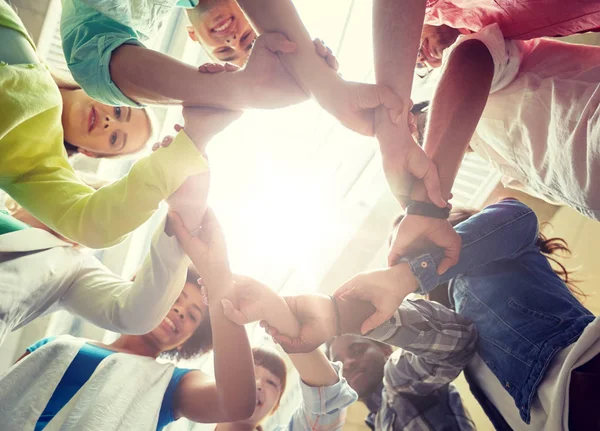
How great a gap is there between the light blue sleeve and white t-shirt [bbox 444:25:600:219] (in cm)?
65

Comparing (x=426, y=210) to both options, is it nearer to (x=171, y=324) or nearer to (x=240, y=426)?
(x=171, y=324)

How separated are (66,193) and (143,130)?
1.61 ft

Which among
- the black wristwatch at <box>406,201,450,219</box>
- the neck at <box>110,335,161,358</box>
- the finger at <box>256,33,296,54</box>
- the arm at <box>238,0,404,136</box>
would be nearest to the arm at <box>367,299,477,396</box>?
the black wristwatch at <box>406,201,450,219</box>

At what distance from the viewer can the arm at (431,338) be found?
2.63ft

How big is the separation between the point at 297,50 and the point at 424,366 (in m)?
0.77

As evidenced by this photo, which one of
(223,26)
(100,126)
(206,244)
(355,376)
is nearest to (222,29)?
(223,26)

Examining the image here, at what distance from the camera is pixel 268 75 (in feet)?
1.95

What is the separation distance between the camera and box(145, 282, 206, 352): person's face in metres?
1.15

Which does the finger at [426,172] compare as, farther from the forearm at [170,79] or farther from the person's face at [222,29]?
the person's face at [222,29]

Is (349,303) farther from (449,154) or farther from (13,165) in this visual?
(13,165)

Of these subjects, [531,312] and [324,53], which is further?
[531,312]

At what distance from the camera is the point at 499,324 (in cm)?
80

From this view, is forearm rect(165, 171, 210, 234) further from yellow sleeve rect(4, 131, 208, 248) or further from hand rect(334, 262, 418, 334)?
hand rect(334, 262, 418, 334)

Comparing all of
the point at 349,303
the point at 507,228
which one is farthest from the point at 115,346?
the point at 507,228
